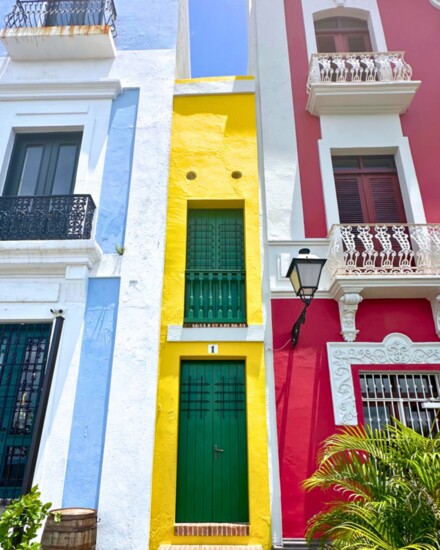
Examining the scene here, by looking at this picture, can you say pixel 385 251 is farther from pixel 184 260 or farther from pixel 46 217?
pixel 46 217

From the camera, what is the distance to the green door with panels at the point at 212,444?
560 cm

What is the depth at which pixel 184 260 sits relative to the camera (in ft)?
22.4

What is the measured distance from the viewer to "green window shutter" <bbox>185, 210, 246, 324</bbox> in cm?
664

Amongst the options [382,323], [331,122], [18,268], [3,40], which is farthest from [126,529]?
[3,40]

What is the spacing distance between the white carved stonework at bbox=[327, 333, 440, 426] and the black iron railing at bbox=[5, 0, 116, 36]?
7.80 m

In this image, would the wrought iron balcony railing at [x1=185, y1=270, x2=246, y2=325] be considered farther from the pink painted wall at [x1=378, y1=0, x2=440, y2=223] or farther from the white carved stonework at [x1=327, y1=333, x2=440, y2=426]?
the pink painted wall at [x1=378, y1=0, x2=440, y2=223]

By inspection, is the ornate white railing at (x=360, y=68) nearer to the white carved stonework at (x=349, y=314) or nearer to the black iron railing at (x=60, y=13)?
the white carved stonework at (x=349, y=314)

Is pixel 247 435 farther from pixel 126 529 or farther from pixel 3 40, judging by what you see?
pixel 3 40

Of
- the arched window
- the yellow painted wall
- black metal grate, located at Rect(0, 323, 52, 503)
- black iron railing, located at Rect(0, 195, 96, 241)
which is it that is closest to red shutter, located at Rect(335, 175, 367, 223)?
the yellow painted wall

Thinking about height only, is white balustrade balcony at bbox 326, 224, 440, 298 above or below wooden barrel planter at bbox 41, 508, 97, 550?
above

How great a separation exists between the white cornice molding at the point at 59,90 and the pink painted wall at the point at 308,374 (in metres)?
5.16

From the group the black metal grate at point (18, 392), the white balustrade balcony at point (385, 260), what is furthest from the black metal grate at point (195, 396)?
the white balustrade balcony at point (385, 260)

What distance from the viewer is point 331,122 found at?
303 inches

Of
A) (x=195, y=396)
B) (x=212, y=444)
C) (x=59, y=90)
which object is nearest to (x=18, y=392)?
(x=195, y=396)
